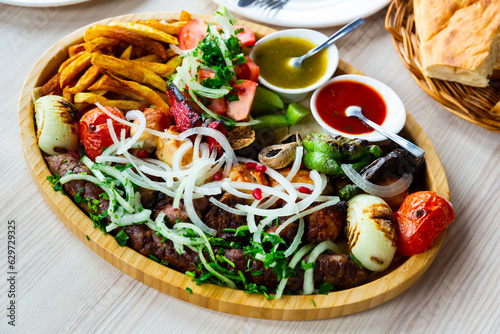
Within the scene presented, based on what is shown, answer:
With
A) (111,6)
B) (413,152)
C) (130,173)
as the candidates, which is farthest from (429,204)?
(111,6)

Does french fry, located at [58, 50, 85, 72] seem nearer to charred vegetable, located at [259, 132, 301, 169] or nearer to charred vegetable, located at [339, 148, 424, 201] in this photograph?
charred vegetable, located at [259, 132, 301, 169]

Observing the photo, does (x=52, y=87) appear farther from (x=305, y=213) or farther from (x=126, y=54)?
(x=305, y=213)

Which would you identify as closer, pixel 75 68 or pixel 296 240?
pixel 296 240

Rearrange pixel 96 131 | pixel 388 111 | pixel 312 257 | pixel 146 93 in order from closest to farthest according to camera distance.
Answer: pixel 312 257
pixel 96 131
pixel 146 93
pixel 388 111

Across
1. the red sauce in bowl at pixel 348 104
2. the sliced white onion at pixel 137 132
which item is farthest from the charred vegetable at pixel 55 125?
the red sauce in bowl at pixel 348 104

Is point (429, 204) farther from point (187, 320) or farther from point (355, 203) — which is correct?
point (187, 320)

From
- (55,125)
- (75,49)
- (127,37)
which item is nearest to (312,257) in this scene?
(55,125)

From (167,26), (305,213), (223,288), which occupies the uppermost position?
(167,26)
